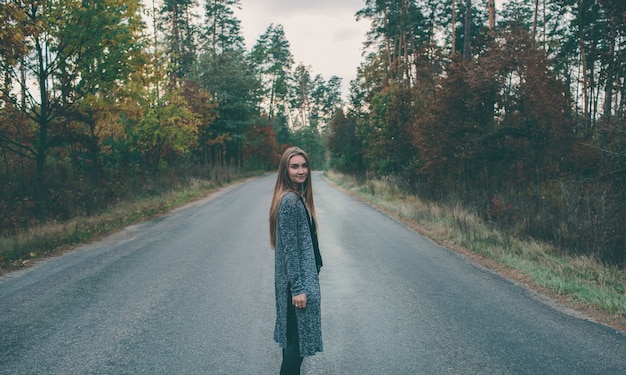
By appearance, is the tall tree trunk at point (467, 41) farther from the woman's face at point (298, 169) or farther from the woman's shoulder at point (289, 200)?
the woman's shoulder at point (289, 200)

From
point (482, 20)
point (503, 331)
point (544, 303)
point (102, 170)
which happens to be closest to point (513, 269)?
point (544, 303)

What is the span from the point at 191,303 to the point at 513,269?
550cm

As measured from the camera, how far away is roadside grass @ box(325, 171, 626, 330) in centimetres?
545

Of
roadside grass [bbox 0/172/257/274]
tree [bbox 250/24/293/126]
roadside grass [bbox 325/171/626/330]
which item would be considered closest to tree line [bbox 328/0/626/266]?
roadside grass [bbox 325/171/626/330]

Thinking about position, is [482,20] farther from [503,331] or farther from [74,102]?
[503,331]

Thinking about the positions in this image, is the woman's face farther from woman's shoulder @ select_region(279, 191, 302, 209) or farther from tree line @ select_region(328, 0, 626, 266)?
tree line @ select_region(328, 0, 626, 266)

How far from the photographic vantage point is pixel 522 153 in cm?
1326

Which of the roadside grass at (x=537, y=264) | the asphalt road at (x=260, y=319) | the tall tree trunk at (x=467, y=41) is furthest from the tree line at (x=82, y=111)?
the tall tree trunk at (x=467, y=41)

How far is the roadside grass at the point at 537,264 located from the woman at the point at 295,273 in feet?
13.1

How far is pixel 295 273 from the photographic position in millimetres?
2818

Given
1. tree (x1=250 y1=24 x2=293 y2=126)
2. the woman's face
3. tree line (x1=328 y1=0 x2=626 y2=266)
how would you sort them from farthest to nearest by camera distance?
tree (x1=250 y1=24 x2=293 y2=126) < tree line (x1=328 y1=0 x2=626 y2=266) < the woman's face

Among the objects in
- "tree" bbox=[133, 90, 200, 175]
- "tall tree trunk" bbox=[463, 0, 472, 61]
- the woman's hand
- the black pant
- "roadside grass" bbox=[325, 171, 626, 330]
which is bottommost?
"roadside grass" bbox=[325, 171, 626, 330]

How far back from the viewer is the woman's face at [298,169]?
3008 millimetres

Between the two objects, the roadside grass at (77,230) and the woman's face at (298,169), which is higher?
the woman's face at (298,169)
